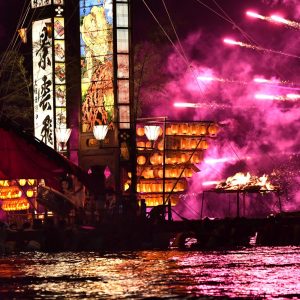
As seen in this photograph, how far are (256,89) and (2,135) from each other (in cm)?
1729

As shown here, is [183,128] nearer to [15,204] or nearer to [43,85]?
[43,85]

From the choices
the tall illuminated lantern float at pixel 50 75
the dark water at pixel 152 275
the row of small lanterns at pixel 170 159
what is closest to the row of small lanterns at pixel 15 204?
the tall illuminated lantern float at pixel 50 75

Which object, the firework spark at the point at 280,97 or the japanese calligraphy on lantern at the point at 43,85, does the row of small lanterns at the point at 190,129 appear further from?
the japanese calligraphy on lantern at the point at 43,85

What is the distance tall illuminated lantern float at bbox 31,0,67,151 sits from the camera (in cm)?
4609

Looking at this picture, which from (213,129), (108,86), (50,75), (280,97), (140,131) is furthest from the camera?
(213,129)

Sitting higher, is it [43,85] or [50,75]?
[50,75]

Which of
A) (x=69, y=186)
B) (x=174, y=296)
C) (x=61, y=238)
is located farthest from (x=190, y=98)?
(x=174, y=296)

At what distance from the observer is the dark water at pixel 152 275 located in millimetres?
20078

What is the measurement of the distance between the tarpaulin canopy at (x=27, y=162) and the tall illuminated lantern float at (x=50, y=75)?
14.4 ft

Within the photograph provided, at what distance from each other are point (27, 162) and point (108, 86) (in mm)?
6157

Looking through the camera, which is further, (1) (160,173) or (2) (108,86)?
(1) (160,173)

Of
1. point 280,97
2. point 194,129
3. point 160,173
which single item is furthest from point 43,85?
point 280,97

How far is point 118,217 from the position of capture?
3903 cm

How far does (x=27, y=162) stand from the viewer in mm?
41781
